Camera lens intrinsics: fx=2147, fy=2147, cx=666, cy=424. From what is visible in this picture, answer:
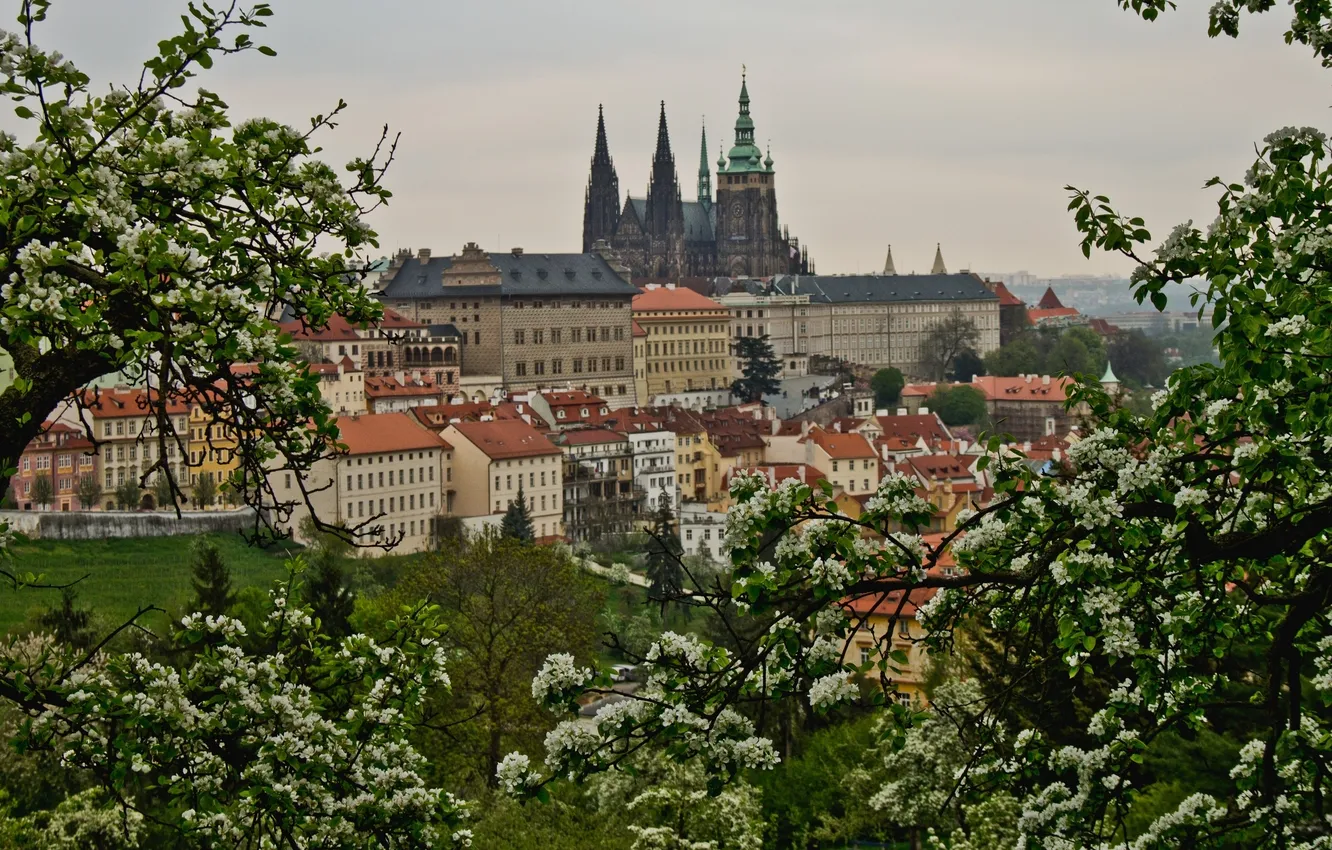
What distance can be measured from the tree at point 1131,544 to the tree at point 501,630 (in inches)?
608

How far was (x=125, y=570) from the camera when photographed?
2382 inches

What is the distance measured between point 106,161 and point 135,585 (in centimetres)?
5257

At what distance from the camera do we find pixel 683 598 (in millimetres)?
Result: 6184

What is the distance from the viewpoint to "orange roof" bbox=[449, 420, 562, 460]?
8406 centimetres

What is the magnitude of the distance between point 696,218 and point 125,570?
374 feet

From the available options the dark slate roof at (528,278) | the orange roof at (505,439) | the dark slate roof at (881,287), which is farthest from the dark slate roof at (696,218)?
the orange roof at (505,439)

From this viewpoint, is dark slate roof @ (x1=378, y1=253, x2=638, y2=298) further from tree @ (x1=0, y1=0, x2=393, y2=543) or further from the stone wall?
tree @ (x1=0, y1=0, x2=393, y2=543)

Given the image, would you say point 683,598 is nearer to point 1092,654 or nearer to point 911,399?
point 1092,654

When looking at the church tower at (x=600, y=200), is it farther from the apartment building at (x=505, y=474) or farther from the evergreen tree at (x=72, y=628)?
the evergreen tree at (x=72, y=628)

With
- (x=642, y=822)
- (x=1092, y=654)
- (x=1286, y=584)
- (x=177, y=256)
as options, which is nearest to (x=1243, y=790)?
(x=1286, y=584)

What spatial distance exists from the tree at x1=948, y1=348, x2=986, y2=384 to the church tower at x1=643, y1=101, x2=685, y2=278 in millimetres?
23821

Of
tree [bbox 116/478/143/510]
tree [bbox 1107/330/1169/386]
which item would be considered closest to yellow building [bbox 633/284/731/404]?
tree [bbox 1107/330/1169/386]

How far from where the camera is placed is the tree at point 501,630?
92.8ft

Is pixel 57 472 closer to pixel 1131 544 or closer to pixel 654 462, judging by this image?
Result: pixel 654 462
